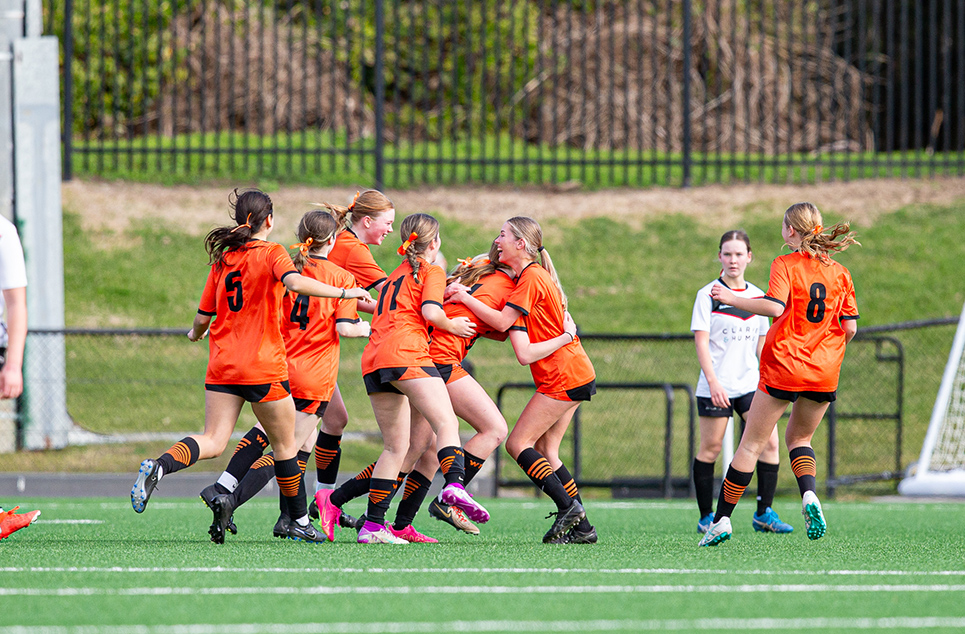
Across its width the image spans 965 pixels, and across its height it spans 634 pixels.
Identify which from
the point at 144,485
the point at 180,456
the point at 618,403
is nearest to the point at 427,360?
the point at 180,456

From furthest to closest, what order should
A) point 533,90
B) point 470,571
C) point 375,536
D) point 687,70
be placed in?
point 533,90, point 687,70, point 375,536, point 470,571

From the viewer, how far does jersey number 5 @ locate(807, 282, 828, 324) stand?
595 centimetres

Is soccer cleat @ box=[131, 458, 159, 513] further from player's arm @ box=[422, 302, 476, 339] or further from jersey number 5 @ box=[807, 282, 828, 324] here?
jersey number 5 @ box=[807, 282, 828, 324]

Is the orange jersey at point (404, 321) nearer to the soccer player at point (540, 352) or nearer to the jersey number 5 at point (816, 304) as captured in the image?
the soccer player at point (540, 352)

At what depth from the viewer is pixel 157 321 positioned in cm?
1280

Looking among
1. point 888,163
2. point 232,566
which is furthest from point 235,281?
point 888,163

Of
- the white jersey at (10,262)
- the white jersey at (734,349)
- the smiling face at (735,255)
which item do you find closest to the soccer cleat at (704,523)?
the white jersey at (734,349)

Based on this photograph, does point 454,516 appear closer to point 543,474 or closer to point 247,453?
point 543,474

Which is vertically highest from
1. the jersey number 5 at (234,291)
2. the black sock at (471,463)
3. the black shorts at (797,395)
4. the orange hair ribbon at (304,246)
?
the orange hair ribbon at (304,246)

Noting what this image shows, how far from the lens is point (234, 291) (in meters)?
5.58

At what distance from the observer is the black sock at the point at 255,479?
5.81 meters

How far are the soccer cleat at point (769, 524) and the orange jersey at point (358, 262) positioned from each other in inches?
116

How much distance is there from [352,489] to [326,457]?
383 mm

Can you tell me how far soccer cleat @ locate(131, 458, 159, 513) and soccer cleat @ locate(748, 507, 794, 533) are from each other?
3.87 meters
